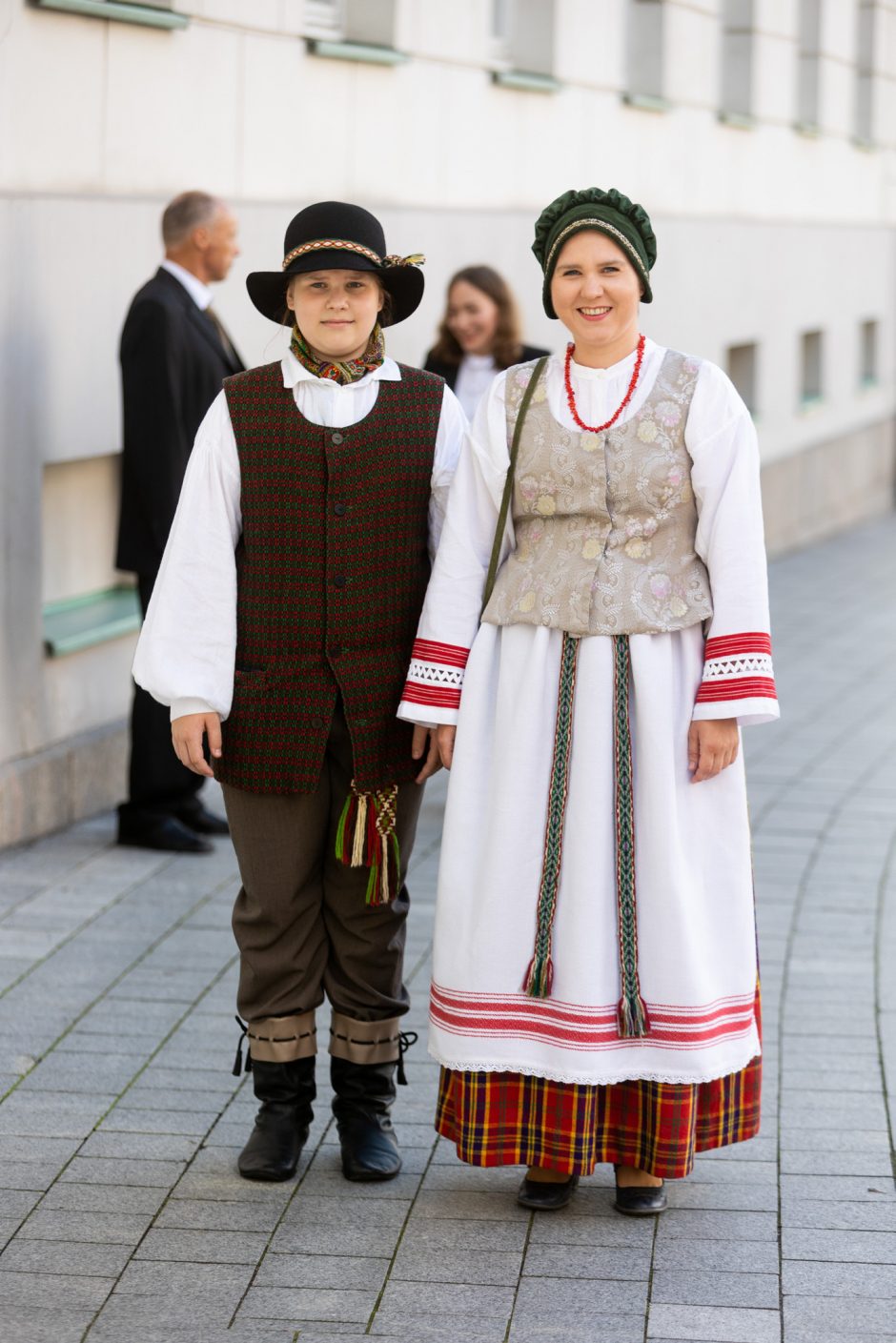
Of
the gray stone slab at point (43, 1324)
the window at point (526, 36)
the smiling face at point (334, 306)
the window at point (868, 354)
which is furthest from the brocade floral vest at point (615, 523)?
the window at point (868, 354)

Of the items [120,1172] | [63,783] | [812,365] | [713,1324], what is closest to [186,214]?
[63,783]

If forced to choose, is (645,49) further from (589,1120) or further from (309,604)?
(589,1120)

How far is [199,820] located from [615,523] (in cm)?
346

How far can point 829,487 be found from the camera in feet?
57.4

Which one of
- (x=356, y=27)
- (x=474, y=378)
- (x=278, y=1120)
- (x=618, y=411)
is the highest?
(x=356, y=27)

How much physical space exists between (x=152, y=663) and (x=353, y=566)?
420 mm

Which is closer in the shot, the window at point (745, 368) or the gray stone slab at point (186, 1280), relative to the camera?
→ the gray stone slab at point (186, 1280)

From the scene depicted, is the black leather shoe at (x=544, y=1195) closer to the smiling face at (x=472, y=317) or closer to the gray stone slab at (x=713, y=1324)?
the gray stone slab at (x=713, y=1324)

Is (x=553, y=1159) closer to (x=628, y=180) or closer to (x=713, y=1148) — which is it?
(x=713, y=1148)

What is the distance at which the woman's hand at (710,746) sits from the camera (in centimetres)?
381

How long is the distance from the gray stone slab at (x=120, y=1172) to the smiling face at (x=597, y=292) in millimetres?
1813

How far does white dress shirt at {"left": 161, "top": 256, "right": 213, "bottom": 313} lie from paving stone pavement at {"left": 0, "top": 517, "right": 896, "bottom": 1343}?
1894mm

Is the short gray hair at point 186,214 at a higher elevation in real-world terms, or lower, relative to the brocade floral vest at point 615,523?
higher

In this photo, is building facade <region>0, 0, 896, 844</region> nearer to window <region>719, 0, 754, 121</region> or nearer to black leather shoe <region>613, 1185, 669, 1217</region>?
window <region>719, 0, 754, 121</region>
